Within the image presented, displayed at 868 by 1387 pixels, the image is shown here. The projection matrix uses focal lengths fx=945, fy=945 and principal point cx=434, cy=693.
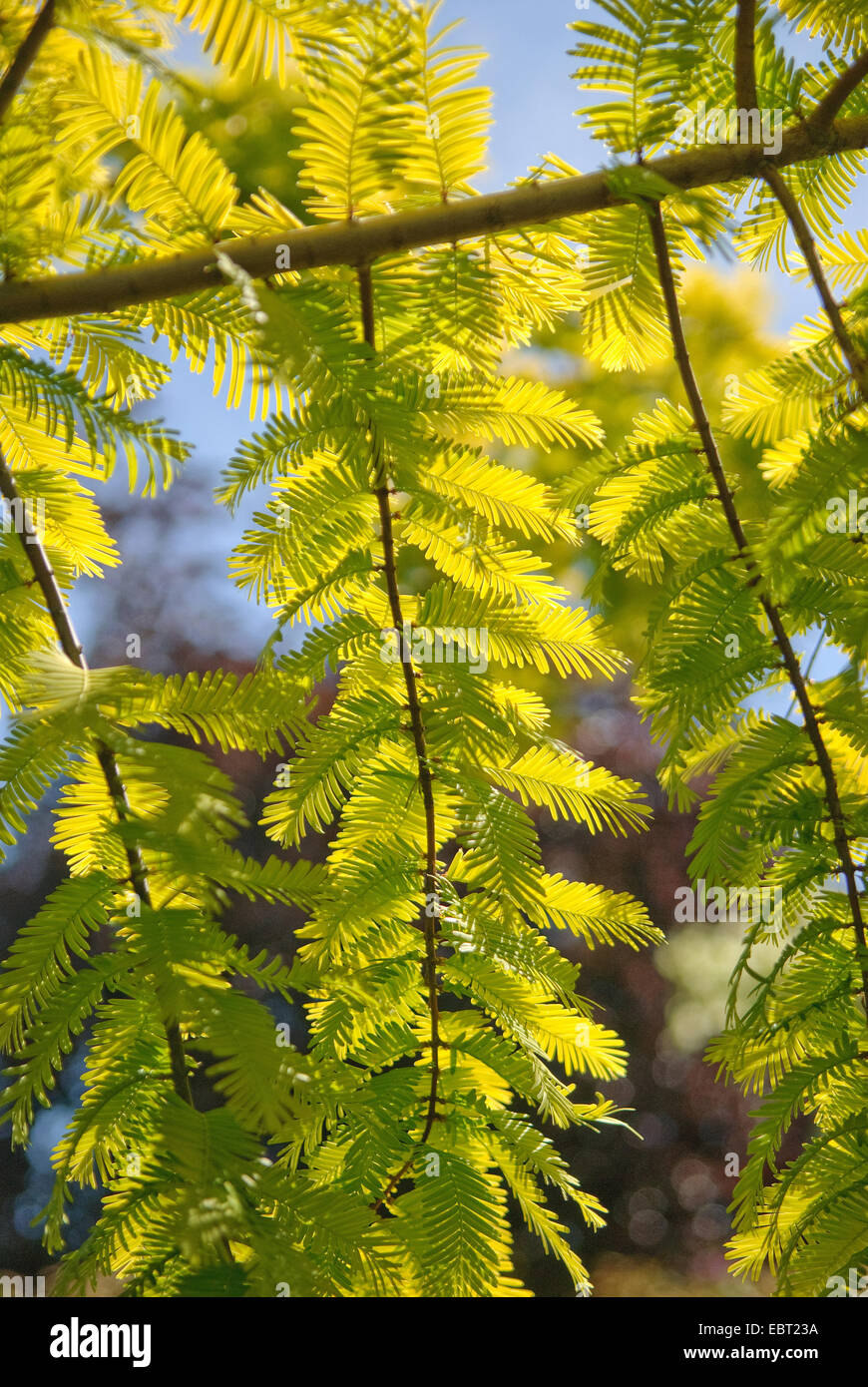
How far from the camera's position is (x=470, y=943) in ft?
1.99

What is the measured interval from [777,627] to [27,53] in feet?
1.85

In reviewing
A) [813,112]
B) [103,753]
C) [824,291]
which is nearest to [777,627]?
[824,291]

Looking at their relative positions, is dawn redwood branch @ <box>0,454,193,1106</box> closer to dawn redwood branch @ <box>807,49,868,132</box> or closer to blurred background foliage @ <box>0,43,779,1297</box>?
dawn redwood branch @ <box>807,49,868,132</box>

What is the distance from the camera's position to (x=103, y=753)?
54cm

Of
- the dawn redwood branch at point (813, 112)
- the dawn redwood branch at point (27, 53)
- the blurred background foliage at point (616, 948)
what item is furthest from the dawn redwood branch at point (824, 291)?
the blurred background foliage at point (616, 948)

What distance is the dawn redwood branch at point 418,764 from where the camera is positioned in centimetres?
63

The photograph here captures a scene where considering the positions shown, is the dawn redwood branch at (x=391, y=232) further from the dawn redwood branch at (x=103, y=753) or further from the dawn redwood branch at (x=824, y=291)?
the dawn redwood branch at (x=103, y=753)

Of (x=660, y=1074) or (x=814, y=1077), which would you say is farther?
(x=660, y=1074)

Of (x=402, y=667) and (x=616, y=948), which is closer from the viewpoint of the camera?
(x=402, y=667)

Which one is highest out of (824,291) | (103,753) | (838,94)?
(838,94)

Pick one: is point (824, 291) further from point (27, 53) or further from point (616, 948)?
point (616, 948)
